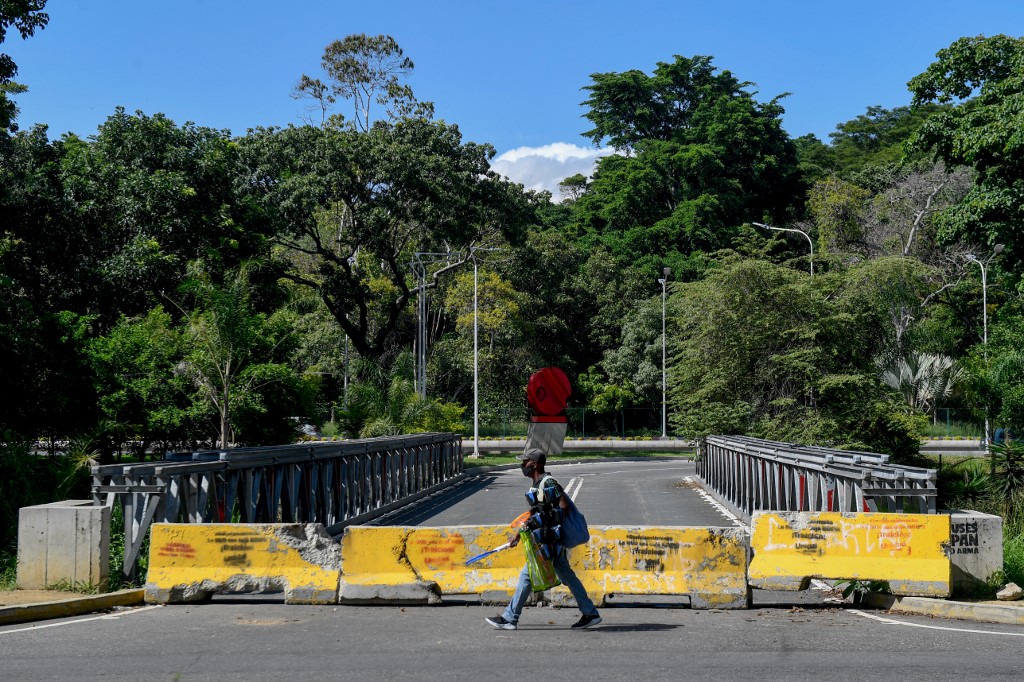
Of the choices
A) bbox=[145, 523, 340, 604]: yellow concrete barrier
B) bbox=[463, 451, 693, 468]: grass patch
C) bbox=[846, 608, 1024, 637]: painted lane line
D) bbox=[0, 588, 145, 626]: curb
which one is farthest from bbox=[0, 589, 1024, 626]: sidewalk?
bbox=[463, 451, 693, 468]: grass patch

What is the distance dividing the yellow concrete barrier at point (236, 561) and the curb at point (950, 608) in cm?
543

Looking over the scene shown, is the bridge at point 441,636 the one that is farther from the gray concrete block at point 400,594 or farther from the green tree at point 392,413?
the green tree at point 392,413

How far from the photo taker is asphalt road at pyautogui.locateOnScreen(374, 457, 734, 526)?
65.0 feet

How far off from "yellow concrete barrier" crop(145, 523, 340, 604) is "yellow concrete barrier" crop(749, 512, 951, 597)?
14.3 feet

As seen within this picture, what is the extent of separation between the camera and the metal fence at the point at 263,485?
1129cm

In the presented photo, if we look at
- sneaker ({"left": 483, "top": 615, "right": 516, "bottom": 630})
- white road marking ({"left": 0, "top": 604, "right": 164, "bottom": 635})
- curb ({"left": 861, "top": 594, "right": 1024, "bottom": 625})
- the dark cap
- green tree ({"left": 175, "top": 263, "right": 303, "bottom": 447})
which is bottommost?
white road marking ({"left": 0, "top": 604, "right": 164, "bottom": 635})

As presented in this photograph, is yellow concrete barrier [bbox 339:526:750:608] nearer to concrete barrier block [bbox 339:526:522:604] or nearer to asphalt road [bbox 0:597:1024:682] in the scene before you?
concrete barrier block [bbox 339:526:522:604]

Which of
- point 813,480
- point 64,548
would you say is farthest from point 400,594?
point 813,480

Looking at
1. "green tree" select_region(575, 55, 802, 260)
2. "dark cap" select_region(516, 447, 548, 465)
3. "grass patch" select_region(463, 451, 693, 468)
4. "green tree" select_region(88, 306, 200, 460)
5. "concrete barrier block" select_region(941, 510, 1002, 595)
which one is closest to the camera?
"dark cap" select_region(516, 447, 548, 465)

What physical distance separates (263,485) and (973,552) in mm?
8867

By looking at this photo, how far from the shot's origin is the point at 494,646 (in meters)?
8.30

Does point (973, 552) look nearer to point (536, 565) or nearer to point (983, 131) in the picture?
point (536, 565)

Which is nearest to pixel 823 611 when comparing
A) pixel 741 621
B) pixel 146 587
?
pixel 741 621

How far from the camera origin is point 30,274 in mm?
28672
